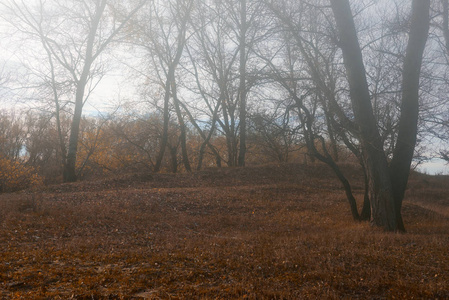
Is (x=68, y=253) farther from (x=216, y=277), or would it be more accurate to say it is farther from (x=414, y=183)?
(x=414, y=183)

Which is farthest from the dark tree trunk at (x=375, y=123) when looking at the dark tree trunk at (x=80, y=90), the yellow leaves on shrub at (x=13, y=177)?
the yellow leaves on shrub at (x=13, y=177)

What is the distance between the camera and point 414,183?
897 inches

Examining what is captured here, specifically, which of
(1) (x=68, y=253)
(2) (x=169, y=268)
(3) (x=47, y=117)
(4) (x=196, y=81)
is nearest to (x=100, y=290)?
(2) (x=169, y=268)

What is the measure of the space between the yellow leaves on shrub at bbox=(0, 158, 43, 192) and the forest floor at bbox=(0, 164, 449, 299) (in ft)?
27.4

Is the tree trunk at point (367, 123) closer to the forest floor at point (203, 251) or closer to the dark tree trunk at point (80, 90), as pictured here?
the forest floor at point (203, 251)

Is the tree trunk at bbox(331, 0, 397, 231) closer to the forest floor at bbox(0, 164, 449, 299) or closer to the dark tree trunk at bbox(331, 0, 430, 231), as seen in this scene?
the dark tree trunk at bbox(331, 0, 430, 231)

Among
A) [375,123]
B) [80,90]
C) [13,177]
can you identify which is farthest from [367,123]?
[13,177]

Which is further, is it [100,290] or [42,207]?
[42,207]

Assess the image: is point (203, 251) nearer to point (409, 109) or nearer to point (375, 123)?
point (375, 123)

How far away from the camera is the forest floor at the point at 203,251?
436cm

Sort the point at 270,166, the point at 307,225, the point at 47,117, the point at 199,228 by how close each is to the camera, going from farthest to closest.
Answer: the point at 270,166
the point at 47,117
the point at 307,225
the point at 199,228

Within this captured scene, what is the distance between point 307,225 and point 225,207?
3044mm

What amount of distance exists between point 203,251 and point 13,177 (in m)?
16.9

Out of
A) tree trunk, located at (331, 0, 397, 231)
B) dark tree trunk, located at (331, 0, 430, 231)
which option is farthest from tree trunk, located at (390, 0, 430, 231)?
tree trunk, located at (331, 0, 397, 231)
